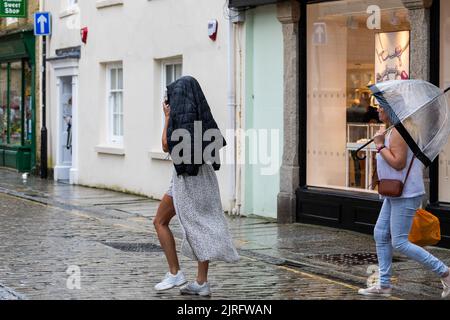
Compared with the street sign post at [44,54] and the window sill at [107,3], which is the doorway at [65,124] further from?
the window sill at [107,3]

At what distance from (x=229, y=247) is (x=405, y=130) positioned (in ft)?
6.08

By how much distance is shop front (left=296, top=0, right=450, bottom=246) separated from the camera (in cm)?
1207

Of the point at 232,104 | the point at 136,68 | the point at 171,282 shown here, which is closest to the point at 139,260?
the point at 171,282

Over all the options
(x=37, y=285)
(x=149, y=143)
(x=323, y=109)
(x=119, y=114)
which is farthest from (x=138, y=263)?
(x=119, y=114)

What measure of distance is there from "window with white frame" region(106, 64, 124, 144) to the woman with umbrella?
11.9 m

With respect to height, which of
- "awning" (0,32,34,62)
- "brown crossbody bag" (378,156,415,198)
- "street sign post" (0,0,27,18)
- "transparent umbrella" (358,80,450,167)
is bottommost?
"brown crossbody bag" (378,156,415,198)

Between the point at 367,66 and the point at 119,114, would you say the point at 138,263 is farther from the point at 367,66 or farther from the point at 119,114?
the point at 119,114

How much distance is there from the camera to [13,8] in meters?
23.8

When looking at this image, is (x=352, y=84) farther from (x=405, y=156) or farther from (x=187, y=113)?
(x=187, y=113)

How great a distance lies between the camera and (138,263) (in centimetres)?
1066

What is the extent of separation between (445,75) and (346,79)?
2.25m

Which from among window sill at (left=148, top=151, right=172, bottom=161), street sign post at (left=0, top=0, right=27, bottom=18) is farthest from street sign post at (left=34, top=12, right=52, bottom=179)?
window sill at (left=148, top=151, right=172, bottom=161)

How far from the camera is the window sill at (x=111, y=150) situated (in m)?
19.6

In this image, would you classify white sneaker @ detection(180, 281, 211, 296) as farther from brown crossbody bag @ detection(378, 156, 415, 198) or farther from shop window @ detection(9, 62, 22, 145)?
shop window @ detection(9, 62, 22, 145)
